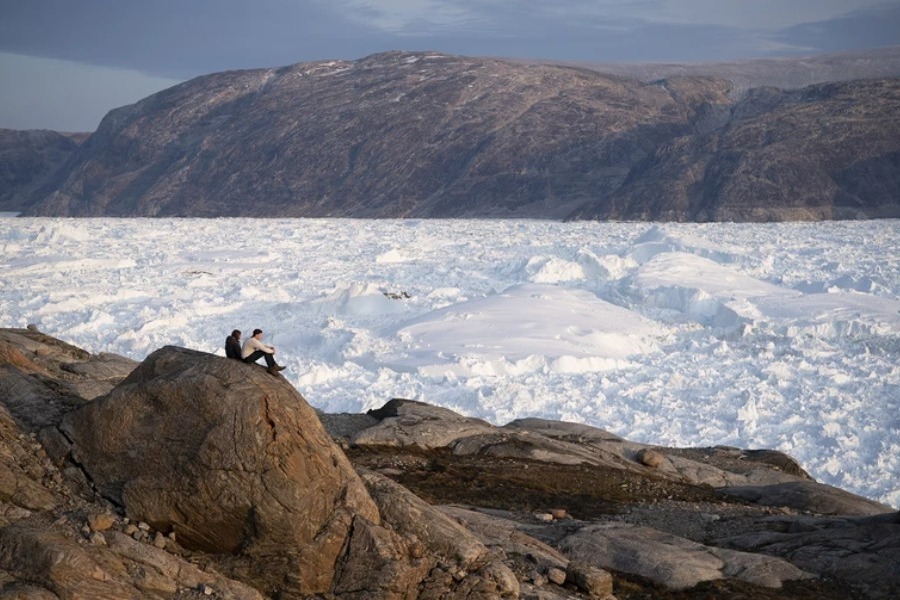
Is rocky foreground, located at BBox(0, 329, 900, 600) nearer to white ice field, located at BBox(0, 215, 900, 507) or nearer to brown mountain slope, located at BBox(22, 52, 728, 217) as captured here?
white ice field, located at BBox(0, 215, 900, 507)

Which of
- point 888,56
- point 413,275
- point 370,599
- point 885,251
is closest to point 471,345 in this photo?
point 413,275

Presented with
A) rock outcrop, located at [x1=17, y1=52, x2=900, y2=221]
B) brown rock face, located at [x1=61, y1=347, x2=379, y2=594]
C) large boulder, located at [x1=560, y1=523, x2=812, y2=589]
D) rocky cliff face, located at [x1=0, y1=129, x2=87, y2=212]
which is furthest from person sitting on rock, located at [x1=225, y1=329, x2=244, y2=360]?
rocky cliff face, located at [x1=0, y1=129, x2=87, y2=212]

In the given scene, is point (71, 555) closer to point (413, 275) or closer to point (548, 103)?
point (413, 275)

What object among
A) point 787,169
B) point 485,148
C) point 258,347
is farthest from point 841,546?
point 485,148

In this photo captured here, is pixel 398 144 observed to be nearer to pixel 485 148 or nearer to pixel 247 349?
pixel 485 148

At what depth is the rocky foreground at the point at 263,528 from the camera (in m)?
7.26

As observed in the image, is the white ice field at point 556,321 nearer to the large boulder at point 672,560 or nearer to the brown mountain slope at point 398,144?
the large boulder at point 672,560

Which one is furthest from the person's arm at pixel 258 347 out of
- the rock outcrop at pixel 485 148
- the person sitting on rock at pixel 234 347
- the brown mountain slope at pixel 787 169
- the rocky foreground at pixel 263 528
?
the rock outcrop at pixel 485 148

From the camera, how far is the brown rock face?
7668 millimetres

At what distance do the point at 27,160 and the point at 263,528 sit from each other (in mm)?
116914

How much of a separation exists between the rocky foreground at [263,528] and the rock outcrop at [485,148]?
193ft

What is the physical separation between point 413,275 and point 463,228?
62.6 feet

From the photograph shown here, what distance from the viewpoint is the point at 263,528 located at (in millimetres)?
7660

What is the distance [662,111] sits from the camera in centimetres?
9225
